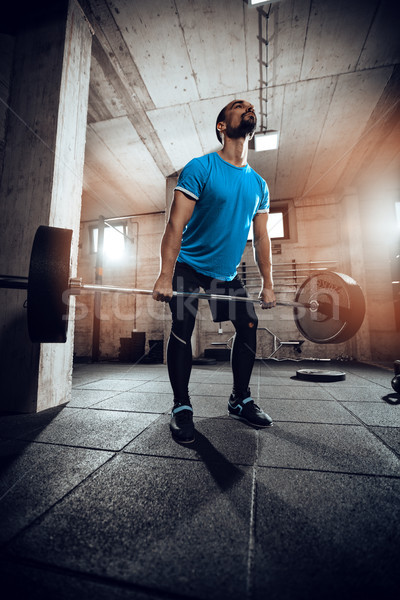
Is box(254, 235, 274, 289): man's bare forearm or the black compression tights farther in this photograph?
box(254, 235, 274, 289): man's bare forearm

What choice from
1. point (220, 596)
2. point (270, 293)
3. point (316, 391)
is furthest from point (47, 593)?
point (316, 391)

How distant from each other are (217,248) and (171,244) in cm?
31

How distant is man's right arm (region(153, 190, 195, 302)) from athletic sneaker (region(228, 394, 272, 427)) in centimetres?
69

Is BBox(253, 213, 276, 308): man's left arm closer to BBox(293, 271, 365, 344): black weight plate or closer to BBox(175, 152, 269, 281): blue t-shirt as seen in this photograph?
BBox(175, 152, 269, 281): blue t-shirt

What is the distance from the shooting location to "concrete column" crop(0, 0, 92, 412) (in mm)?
1703

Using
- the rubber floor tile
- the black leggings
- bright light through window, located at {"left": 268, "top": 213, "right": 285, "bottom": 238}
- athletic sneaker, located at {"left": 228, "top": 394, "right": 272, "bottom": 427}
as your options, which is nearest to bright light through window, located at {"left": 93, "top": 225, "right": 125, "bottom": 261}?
bright light through window, located at {"left": 268, "top": 213, "right": 285, "bottom": 238}

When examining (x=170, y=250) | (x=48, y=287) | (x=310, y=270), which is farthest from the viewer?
(x=310, y=270)

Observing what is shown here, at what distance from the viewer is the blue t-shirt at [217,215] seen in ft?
4.77

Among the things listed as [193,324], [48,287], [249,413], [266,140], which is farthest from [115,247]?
[249,413]

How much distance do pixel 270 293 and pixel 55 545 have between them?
1.43 meters

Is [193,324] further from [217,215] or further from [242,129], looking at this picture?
[242,129]

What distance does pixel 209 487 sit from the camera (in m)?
0.81

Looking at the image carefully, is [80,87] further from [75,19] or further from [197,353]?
[197,353]

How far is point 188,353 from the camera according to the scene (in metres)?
1.40
